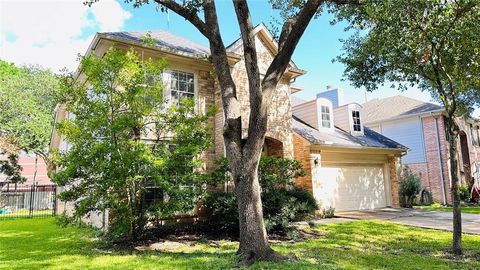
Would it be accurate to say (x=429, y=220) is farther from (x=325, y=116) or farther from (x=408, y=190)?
(x=325, y=116)

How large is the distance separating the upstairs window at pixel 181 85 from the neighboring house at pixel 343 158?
17.3 feet

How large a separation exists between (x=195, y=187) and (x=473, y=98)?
15019mm

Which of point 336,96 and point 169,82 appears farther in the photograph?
point 336,96

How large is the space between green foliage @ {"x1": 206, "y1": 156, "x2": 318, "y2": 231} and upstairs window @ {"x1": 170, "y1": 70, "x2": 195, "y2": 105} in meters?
3.10

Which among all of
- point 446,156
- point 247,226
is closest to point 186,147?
point 247,226

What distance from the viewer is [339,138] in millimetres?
16281

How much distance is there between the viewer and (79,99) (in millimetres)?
8648

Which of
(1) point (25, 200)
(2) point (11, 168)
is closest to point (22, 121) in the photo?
(2) point (11, 168)

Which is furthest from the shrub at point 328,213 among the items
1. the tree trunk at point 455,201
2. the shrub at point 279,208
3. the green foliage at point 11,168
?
the green foliage at point 11,168

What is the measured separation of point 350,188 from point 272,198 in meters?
7.39

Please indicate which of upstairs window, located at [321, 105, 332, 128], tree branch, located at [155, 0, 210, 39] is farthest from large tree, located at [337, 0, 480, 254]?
upstairs window, located at [321, 105, 332, 128]

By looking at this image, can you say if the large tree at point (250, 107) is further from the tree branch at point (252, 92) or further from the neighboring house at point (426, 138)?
the neighboring house at point (426, 138)

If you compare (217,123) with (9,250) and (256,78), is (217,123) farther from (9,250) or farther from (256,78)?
(9,250)

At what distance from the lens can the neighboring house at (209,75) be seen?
444 inches
